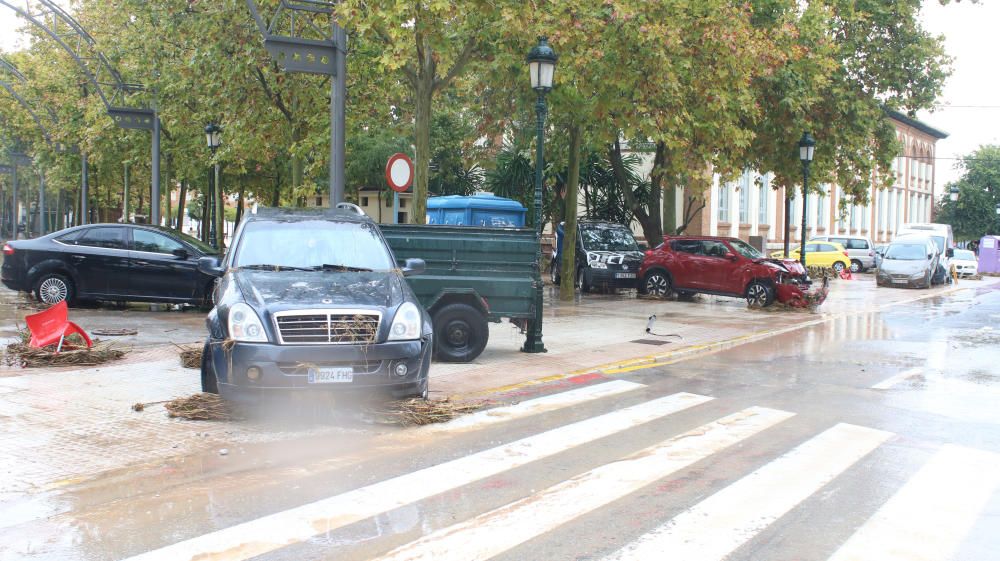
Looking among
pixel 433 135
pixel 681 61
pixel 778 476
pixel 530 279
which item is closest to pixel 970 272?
pixel 433 135

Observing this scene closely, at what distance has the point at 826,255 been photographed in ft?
134

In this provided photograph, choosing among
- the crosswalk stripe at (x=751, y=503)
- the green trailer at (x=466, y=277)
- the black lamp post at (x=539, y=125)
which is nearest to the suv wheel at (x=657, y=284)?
the black lamp post at (x=539, y=125)

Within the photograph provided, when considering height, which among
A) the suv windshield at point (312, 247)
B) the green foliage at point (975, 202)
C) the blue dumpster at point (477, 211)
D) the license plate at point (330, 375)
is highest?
the green foliage at point (975, 202)

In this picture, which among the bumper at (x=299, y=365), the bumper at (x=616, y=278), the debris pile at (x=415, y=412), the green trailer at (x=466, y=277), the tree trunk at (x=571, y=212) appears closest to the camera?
the bumper at (x=299, y=365)

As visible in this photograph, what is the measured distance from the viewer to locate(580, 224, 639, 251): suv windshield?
25422mm

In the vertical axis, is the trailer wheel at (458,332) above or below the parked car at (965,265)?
below

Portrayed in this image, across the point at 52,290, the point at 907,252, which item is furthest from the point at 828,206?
the point at 52,290

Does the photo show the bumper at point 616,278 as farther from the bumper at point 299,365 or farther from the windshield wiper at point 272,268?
the bumper at point 299,365

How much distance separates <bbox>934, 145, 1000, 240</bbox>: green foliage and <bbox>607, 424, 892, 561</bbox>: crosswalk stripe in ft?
252

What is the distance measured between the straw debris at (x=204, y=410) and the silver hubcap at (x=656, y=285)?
54.5ft

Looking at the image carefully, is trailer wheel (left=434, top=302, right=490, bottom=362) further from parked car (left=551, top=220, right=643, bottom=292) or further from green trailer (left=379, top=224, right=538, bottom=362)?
parked car (left=551, top=220, right=643, bottom=292)

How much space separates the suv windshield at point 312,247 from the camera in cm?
864

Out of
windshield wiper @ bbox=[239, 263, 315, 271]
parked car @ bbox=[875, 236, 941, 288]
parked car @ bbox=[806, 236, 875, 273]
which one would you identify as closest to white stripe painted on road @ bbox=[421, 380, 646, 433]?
windshield wiper @ bbox=[239, 263, 315, 271]

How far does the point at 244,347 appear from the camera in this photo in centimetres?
728
